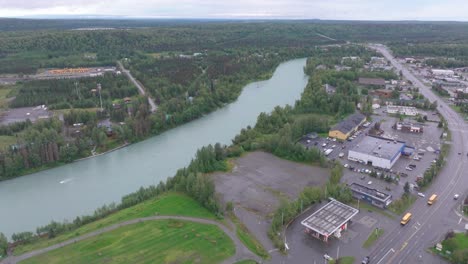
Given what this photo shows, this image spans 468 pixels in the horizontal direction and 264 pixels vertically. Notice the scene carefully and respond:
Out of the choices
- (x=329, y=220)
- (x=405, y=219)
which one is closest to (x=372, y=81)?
(x=405, y=219)

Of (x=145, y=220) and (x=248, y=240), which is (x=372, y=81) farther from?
(x=145, y=220)

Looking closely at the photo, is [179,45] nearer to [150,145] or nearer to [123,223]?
[150,145]

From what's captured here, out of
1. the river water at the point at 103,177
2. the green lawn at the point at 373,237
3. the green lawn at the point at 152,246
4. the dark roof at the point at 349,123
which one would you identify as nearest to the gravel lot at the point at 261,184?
the green lawn at the point at 152,246

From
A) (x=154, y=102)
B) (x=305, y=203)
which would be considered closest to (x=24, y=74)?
(x=154, y=102)

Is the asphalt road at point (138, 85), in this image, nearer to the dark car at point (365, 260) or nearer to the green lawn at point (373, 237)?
the green lawn at point (373, 237)

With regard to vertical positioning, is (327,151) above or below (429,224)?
above

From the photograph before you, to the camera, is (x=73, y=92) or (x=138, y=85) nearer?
(x=73, y=92)
